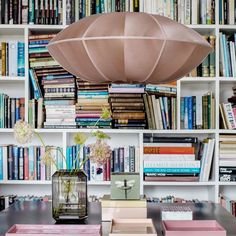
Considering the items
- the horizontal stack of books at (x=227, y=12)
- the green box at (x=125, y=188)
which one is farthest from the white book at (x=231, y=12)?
the green box at (x=125, y=188)

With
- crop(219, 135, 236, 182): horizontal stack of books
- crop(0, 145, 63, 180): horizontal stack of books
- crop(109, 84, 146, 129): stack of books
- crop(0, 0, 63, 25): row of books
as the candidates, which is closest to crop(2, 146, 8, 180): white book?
crop(0, 145, 63, 180): horizontal stack of books

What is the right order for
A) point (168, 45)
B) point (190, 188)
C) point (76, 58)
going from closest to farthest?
point (168, 45) < point (76, 58) < point (190, 188)

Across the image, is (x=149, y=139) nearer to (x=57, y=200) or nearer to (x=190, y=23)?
(x=190, y=23)

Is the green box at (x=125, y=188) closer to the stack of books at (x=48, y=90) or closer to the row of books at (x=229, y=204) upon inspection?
the stack of books at (x=48, y=90)

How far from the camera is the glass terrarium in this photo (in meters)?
1.92

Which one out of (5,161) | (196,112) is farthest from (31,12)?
(196,112)

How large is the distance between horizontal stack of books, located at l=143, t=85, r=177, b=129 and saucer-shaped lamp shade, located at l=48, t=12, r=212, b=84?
1.39 m

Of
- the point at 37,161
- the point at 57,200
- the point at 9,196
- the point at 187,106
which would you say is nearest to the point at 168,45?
the point at 57,200

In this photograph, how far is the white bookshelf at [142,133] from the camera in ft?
10.4

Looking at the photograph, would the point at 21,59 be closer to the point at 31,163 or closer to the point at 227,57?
the point at 31,163

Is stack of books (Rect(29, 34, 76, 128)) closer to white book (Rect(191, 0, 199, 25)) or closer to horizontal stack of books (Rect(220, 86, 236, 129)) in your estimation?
white book (Rect(191, 0, 199, 25))

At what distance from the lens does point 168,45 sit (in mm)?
1609

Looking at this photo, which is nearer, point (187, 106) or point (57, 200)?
point (57, 200)

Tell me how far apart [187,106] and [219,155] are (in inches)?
16.1
